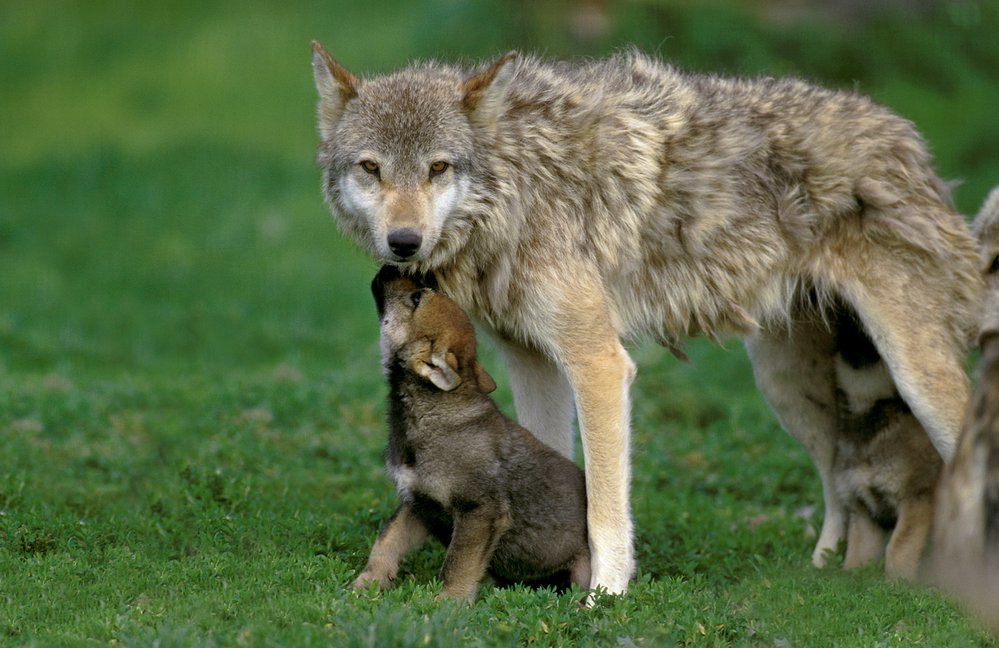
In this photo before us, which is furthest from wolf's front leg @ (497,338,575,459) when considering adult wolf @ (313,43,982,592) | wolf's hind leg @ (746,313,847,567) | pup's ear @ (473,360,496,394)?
wolf's hind leg @ (746,313,847,567)

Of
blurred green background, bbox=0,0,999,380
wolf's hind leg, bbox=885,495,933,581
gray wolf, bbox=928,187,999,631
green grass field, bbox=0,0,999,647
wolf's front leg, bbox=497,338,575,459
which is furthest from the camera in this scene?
blurred green background, bbox=0,0,999,380

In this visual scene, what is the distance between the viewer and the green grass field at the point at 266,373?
5.57 m

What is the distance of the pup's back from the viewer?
6.04 metres

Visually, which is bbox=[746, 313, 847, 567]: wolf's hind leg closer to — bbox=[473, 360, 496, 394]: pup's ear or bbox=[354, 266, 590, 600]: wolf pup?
bbox=[354, 266, 590, 600]: wolf pup

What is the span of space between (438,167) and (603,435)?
149 centimetres

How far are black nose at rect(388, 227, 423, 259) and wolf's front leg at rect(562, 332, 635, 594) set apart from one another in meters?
0.90

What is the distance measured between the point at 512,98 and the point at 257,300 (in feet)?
25.6

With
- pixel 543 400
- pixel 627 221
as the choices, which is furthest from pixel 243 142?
pixel 627 221

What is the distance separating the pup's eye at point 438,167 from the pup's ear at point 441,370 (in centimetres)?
84

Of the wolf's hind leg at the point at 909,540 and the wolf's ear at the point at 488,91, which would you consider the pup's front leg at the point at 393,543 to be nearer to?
the wolf's ear at the point at 488,91

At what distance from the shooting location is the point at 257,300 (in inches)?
543

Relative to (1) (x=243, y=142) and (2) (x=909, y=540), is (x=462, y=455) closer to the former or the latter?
(2) (x=909, y=540)

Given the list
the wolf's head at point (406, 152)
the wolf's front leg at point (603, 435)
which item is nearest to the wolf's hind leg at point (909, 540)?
the wolf's front leg at point (603, 435)

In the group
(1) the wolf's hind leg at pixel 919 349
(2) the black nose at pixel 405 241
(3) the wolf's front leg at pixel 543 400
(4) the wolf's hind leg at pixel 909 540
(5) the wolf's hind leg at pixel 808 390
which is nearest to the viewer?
(2) the black nose at pixel 405 241
